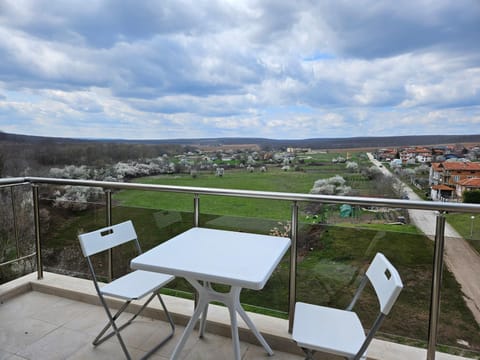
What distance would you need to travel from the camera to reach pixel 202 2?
17.7ft

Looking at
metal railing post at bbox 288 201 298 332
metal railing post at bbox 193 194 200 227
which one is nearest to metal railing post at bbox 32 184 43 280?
metal railing post at bbox 193 194 200 227

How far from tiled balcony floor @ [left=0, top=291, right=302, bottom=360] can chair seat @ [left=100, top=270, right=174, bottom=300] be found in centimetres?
49

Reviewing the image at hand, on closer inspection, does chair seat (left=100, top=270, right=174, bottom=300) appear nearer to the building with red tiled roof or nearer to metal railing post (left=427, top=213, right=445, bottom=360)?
metal railing post (left=427, top=213, right=445, bottom=360)

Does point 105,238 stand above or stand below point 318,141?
below

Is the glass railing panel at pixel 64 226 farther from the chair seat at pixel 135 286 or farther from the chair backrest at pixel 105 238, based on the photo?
the chair seat at pixel 135 286

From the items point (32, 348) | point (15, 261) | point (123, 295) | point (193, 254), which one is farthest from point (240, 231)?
point (15, 261)

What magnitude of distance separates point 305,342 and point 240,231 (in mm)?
994

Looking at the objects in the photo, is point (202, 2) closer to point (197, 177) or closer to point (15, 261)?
point (197, 177)

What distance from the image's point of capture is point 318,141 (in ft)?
20.8

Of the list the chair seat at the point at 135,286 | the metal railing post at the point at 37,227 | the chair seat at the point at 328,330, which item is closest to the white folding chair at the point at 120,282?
the chair seat at the point at 135,286

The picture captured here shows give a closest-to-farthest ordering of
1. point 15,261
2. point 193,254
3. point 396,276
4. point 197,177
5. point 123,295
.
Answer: point 396,276
point 193,254
point 123,295
point 15,261
point 197,177

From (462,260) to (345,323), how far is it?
0.87 meters

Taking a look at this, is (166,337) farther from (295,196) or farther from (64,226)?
(64,226)

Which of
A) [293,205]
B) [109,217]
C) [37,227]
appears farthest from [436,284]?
[37,227]
